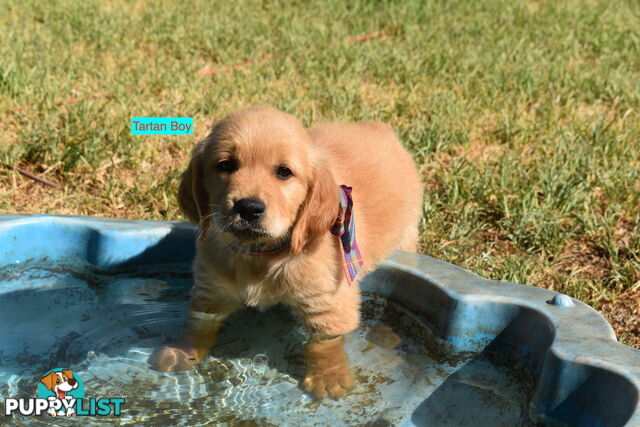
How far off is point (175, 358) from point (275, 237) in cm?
64

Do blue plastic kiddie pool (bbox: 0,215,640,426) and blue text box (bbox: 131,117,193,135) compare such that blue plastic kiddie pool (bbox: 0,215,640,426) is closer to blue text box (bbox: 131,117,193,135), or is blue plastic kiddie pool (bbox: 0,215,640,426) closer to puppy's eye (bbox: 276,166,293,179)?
puppy's eye (bbox: 276,166,293,179)

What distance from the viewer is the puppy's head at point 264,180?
2.41 meters

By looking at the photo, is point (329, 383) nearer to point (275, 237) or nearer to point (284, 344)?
point (284, 344)

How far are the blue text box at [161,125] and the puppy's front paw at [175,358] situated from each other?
1652mm

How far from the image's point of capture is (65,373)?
2566 mm

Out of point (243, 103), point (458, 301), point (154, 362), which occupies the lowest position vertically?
point (154, 362)

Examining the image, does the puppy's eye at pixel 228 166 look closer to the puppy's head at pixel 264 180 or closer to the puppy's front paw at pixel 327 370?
the puppy's head at pixel 264 180

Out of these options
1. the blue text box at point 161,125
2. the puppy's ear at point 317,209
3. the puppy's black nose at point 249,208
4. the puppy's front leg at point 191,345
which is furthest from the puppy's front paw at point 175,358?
the blue text box at point 161,125

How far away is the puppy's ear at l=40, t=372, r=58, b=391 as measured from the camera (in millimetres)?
2496

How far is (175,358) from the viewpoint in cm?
274

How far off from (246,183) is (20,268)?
4.34 ft

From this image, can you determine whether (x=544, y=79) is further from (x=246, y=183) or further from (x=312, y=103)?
(x=246, y=183)

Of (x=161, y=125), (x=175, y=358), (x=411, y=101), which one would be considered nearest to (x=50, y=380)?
(x=175, y=358)

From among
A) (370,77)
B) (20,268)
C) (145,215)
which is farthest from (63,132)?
(370,77)
